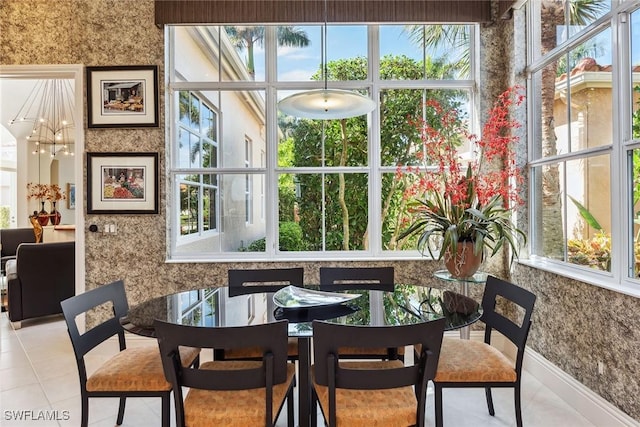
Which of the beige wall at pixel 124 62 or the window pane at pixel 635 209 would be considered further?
the beige wall at pixel 124 62

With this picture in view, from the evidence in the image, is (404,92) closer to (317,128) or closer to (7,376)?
(317,128)

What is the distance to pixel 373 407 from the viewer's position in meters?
1.47

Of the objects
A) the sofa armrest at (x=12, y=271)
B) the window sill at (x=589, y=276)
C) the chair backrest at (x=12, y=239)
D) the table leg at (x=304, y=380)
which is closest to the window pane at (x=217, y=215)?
the table leg at (x=304, y=380)

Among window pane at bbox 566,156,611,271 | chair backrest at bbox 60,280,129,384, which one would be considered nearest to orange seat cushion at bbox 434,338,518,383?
window pane at bbox 566,156,611,271

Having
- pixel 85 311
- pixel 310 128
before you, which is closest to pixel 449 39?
pixel 310 128

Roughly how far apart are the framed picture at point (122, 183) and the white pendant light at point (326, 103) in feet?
5.65

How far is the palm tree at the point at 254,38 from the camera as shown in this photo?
3344 millimetres

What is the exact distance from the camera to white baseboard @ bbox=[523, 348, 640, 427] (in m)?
1.98

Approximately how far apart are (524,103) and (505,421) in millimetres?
2431

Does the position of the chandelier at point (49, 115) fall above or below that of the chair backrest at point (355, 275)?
above

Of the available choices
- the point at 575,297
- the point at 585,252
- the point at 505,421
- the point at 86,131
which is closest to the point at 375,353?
the point at 505,421

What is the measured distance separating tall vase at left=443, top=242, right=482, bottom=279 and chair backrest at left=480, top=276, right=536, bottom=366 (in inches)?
12.7

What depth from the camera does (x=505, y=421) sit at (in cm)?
214

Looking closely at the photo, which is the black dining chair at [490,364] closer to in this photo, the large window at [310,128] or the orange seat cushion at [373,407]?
the orange seat cushion at [373,407]
